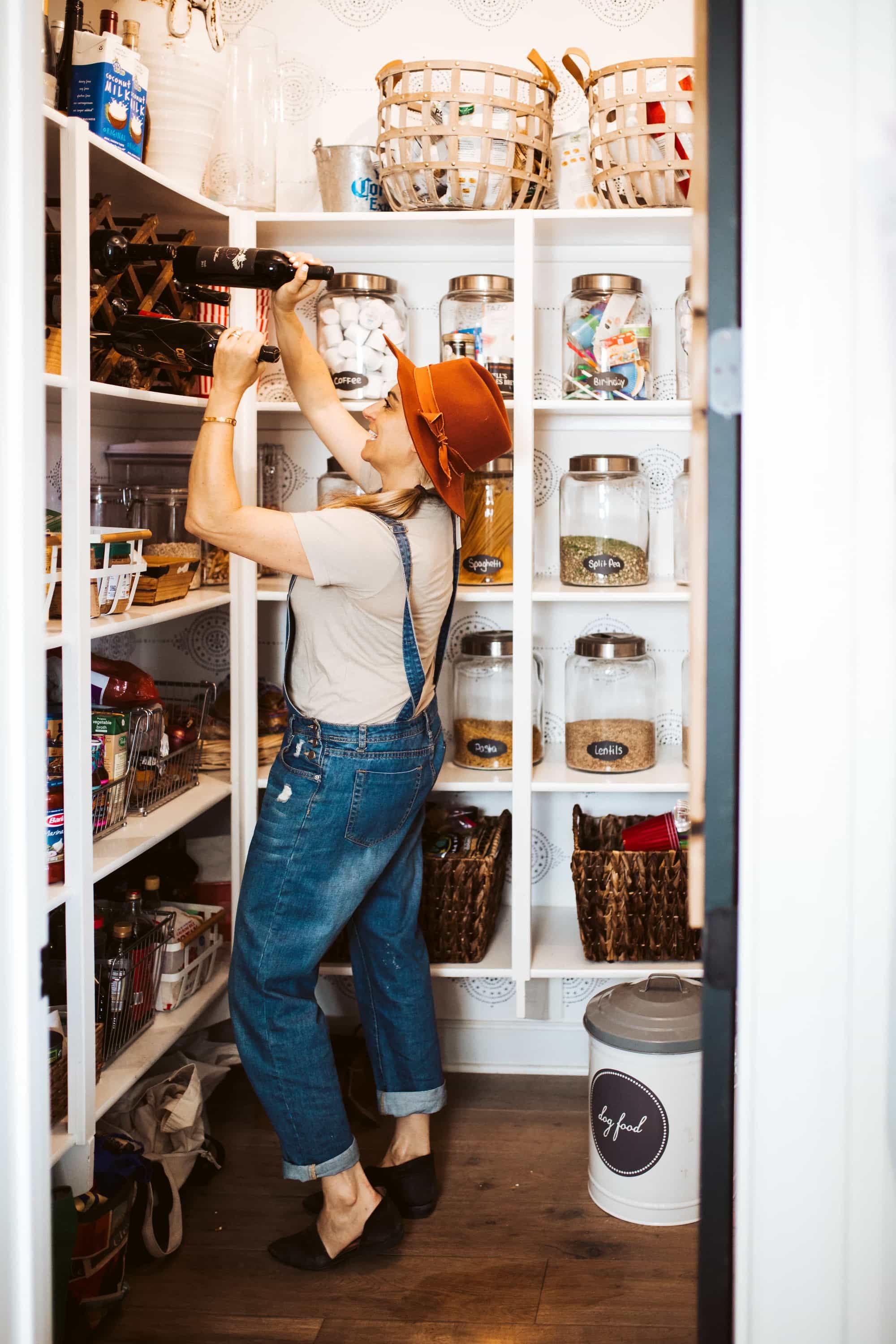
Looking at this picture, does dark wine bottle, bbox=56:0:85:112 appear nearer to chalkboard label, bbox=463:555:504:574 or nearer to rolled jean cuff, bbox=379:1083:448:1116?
chalkboard label, bbox=463:555:504:574

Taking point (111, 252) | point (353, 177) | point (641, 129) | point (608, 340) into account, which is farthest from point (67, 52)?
point (608, 340)

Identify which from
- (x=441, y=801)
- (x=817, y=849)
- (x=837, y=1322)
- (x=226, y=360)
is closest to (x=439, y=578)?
(x=226, y=360)

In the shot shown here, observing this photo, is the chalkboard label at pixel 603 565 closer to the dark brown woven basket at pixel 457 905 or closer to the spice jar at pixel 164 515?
the dark brown woven basket at pixel 457 905

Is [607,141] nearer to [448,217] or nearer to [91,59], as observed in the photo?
[448,217]

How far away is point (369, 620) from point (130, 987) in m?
0.87

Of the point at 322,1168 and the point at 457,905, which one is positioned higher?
the point at 457,905

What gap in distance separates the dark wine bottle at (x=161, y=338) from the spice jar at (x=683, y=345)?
3.20 ft

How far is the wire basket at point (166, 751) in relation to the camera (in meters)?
2.50

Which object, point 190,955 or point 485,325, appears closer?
point 190,955

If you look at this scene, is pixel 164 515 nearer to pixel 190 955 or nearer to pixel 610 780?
pixel 190 955

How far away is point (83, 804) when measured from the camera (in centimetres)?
204

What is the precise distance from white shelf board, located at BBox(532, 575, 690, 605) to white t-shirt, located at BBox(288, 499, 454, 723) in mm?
395

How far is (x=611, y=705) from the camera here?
2871mm

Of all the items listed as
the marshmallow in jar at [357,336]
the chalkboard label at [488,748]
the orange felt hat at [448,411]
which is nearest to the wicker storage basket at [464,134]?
the marshmallow in jar at [357,336]
